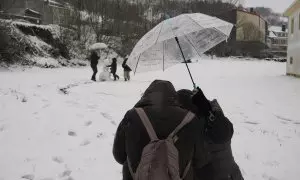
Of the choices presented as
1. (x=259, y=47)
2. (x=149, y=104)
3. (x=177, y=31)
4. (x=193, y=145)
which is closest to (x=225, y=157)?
(x=193, y=145)

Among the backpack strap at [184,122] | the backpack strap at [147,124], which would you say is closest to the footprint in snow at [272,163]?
the backpack strap at [184,122]

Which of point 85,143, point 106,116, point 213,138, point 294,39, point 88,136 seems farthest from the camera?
point 294,39

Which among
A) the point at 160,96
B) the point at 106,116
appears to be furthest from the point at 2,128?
the point at 160,96

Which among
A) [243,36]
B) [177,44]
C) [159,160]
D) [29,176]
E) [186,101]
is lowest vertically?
[29,176]

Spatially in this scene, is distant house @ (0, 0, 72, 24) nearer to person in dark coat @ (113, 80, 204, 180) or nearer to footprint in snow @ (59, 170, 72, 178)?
footprint in snow @ (59, 170, 72, 178)

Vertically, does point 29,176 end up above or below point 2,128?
below

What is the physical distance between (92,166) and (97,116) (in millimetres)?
3313

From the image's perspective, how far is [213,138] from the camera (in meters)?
2.67

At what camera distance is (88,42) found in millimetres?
44750

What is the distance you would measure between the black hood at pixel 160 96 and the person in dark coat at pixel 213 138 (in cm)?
23

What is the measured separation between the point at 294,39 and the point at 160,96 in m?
26.0

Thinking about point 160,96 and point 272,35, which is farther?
point 272,35

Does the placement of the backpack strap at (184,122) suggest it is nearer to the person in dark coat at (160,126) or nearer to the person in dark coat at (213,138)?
the person in dark coat at (160,126)

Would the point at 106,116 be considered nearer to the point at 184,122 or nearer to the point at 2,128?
the point at 2,128
